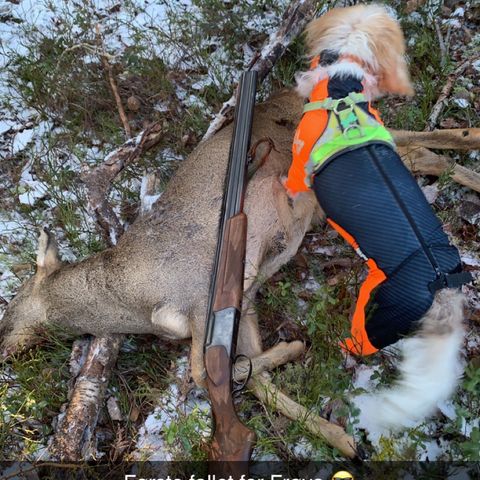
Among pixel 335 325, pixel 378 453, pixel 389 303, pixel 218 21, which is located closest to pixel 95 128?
pixel 218 21

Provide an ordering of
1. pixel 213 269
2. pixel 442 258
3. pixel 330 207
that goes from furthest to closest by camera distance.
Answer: pixel 213 269 → pixel 330 207 → pixel 442 258

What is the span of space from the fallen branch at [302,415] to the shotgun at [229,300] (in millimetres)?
492

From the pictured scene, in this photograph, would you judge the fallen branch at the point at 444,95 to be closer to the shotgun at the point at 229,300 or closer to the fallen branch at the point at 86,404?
the shotgun at the point at 229,300

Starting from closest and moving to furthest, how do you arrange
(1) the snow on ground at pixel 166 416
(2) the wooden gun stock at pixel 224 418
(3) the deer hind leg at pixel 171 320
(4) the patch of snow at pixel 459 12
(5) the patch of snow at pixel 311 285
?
(2) the wooden gun stock at pixel 224 418 → (1) the snow on ground at pixel 166 416 → (3) the deer hind leg at pixel 171 320 → (5) the patch of snow at pixel 311 285 → (4) the patch of snow at pixel 459 12

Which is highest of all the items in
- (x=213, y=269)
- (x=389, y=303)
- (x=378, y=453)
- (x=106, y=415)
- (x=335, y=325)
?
(x=213, y=269)

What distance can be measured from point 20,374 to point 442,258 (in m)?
3.18

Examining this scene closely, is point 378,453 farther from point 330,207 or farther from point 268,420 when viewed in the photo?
point 330,207

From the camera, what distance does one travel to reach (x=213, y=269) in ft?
11.6

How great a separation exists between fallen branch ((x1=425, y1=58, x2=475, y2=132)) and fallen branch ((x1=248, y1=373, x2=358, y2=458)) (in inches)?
106

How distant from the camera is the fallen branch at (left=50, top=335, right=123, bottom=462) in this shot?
3428 millimetres

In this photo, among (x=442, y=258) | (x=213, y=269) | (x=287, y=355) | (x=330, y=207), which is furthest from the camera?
(x=287, y=355)

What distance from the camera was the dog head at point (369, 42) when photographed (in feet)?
11.2

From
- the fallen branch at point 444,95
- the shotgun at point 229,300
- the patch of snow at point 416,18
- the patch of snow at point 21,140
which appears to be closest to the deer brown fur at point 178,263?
the shotgun at point 229,300

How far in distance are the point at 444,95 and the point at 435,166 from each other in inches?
31.5
